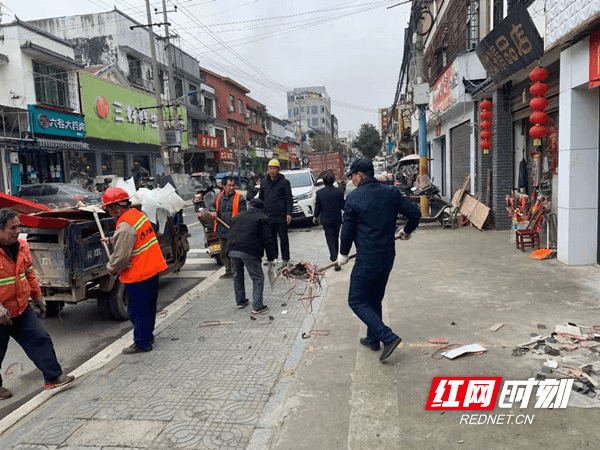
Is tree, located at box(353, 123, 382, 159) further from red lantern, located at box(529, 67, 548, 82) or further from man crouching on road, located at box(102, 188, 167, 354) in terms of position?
man crouching on road, located at box(102, 188, 167, 354)

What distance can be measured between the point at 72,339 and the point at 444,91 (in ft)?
43.3

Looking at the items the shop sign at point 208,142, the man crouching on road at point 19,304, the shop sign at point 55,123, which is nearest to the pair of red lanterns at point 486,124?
the man crouching on road at point 19,304

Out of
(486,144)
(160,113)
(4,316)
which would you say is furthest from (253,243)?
(160,113)

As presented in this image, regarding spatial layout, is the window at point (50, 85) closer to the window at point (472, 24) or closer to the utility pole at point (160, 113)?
the utility pole at point (160, 113)

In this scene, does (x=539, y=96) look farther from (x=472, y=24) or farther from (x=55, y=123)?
(x=55, y=123)

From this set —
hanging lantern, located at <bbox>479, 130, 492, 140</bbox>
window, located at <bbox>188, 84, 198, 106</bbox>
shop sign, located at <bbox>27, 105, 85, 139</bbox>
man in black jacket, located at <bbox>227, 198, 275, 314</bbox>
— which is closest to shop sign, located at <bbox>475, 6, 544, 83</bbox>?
hanging lantern, located at <bbox>479, 130, 492, 140</bbox>

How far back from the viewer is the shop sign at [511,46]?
7.74m

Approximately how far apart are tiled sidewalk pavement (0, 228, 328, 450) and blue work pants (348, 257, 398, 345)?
96 centimetres

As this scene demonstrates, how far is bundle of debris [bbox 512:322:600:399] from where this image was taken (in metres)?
3.75

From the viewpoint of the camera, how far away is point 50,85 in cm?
2233

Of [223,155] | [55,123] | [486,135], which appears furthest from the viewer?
[223,155]

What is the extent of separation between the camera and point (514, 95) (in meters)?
10.7

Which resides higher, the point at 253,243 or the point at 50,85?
the point at 50,85

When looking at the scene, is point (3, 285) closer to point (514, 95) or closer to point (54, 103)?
point (514, 95)
